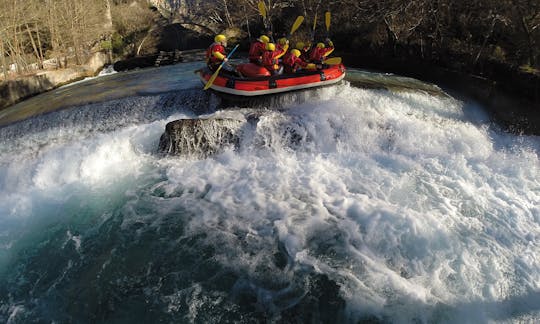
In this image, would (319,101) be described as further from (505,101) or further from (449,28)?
(449,28)

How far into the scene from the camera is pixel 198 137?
25.0 ft

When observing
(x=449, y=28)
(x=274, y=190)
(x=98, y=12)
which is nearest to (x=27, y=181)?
(x=274, y=190)

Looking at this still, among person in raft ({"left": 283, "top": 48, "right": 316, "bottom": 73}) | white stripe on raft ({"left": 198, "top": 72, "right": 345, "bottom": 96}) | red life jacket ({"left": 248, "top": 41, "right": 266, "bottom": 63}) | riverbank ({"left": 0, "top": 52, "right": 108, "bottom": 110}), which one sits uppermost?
red life jacket ({"left": 248, "top": 41, "right": 266, "bottom": 63})

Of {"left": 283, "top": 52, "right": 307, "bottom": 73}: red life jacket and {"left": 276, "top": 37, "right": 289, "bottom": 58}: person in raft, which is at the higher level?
{"left": 276, "top": 37, "right": 289, "bottom": 58}: person in raft

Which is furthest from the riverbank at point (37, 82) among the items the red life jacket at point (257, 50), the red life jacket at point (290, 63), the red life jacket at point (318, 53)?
the red life jacket at point (318, 53)

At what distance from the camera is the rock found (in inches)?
298

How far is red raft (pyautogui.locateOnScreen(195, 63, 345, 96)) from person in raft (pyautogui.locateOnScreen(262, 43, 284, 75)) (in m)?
0.15

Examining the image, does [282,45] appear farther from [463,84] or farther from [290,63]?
[463,84]

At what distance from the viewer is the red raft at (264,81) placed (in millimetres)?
8898

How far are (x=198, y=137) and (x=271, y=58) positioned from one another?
122 inches

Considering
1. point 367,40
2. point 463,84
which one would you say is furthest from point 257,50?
point 367,40

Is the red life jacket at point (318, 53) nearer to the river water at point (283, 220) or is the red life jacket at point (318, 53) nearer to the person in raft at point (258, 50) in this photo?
the river water at point (283, 220)

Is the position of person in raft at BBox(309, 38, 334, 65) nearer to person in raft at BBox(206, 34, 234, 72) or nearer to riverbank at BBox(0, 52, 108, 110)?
person in raft at BBox(206, 34, 234, 72)

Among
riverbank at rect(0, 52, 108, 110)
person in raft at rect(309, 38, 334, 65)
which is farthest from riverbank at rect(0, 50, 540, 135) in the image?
person in raft at rect(309, 38, 334, 65)
